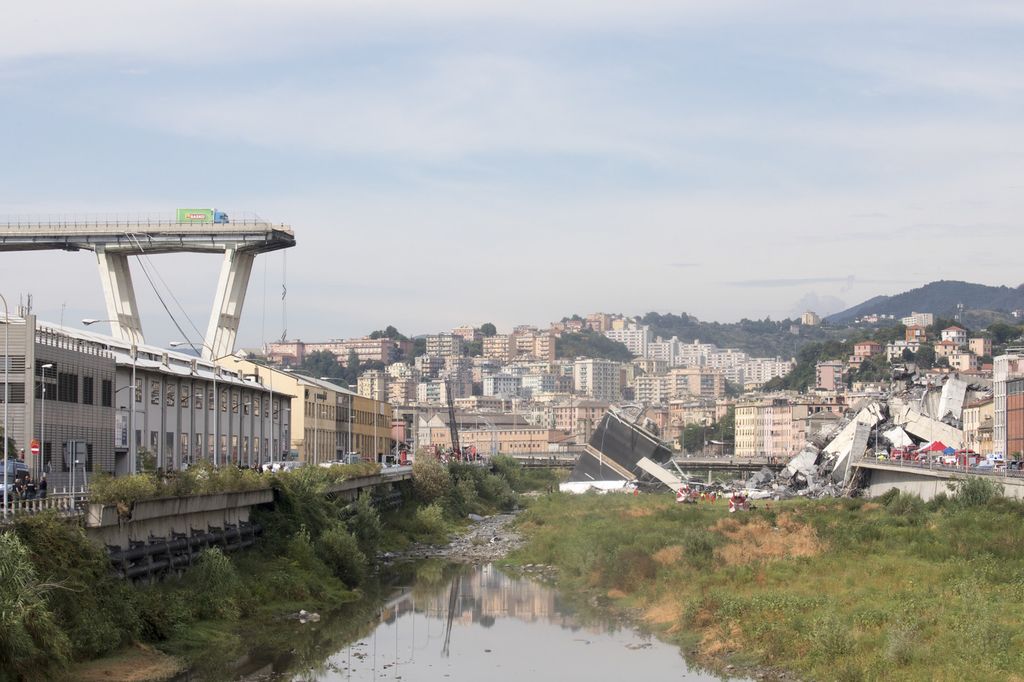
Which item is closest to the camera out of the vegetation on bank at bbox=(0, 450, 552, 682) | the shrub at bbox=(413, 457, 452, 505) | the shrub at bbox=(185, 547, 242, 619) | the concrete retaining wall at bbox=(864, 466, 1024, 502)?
the vegetation on bank at bbox=(0, 450, 552, 682)

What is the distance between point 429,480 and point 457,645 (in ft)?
180

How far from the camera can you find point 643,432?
12656 cm

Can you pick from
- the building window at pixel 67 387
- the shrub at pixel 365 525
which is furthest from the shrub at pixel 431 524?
the building window at pixel 67 387

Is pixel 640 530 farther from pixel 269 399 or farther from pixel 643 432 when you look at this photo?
pixel 643 432

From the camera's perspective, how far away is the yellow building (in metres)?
102

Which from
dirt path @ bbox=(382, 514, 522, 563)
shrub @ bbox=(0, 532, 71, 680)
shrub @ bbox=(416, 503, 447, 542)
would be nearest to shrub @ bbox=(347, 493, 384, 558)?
dirt path @ bbox=(382, 514, 522, 563)

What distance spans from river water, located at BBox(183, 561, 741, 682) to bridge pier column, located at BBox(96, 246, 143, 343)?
34.7m

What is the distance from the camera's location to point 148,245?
8844 cm

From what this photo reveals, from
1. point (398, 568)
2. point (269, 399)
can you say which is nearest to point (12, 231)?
point (269, 399)

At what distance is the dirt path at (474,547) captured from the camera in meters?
77.0

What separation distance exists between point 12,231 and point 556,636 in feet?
175

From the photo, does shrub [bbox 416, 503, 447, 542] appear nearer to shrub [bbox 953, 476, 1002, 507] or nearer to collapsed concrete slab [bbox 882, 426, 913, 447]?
shrub [bbox 953, 476, 1002, 507]

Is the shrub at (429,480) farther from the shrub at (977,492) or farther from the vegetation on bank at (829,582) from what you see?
the shrub at (977,492)

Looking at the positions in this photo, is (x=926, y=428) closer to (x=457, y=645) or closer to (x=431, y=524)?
(x=431, y=524)
